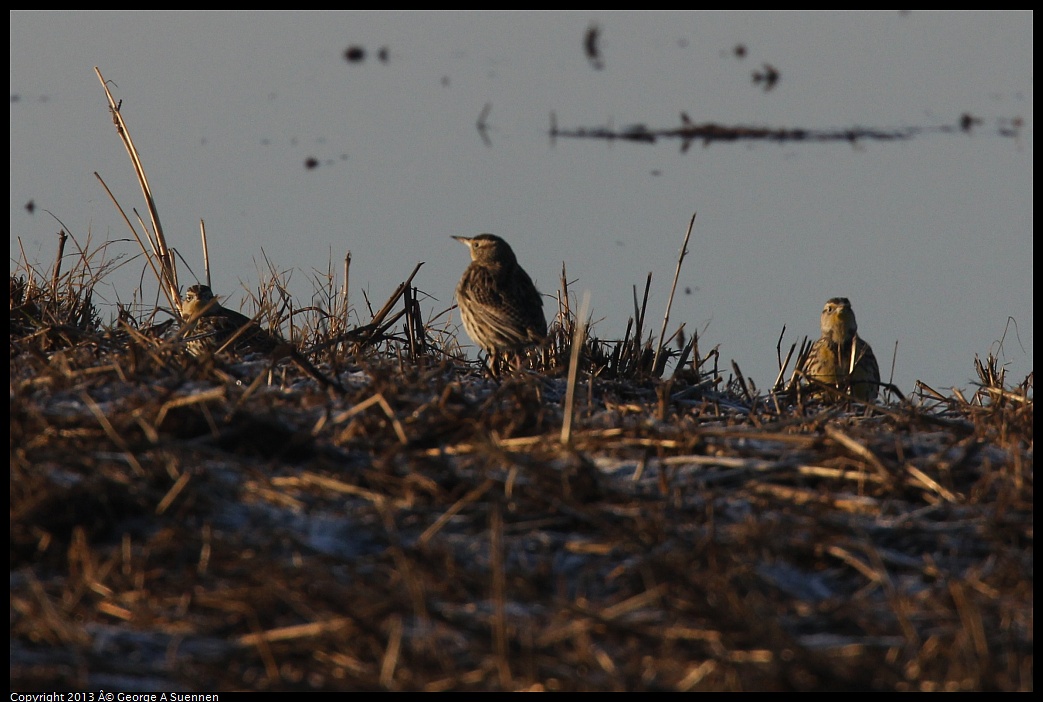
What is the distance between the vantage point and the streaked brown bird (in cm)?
591

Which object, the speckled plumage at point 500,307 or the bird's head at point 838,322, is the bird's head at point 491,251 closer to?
the speckled plumage at point 500,307

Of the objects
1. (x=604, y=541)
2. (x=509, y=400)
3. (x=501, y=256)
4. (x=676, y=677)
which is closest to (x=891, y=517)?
(x=604, y=541)

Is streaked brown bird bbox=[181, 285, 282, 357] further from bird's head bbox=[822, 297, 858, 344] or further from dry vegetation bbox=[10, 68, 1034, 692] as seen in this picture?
bird's head bbox=[822, 297, 858, 344]

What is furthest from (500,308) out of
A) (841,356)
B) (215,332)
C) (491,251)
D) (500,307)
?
(215,332)

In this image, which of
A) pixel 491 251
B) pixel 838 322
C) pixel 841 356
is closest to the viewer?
pixel 841 356

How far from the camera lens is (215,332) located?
632 centimetres

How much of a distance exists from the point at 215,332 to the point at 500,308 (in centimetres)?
302

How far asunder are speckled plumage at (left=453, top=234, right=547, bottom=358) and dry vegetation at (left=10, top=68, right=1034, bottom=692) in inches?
130

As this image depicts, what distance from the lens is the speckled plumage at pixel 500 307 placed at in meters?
8.88

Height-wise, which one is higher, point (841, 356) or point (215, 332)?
point (215, 332)

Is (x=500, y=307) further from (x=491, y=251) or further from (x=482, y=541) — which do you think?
(x=482, y=541)

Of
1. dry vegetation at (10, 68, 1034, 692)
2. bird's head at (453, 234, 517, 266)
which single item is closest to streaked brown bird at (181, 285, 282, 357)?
dry vegetation at (10, 68, 1034, 692)

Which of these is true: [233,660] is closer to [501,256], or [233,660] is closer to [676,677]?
[676,677]

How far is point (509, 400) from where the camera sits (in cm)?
544
